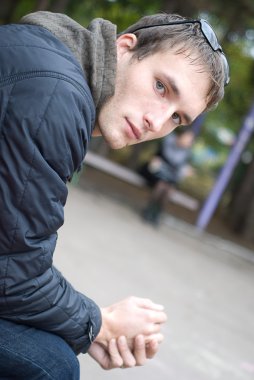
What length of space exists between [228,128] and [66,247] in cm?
1431

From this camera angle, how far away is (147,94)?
6.29 ft

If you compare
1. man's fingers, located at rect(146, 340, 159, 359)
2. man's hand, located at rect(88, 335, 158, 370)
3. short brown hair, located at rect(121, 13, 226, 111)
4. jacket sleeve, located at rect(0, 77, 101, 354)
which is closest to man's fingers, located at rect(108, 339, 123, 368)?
man's hand, located at rect(88, 335, 158, 370)

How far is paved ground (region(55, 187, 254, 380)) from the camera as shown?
3.54 m

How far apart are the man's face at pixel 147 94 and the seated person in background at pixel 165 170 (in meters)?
5.79

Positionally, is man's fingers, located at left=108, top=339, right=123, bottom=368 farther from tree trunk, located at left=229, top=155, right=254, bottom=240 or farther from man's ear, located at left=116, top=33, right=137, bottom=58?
tree trunk, located at left=229, top=155, right=254, bottom=240

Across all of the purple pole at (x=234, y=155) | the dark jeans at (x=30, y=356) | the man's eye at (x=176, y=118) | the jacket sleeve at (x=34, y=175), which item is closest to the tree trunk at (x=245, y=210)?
the purple pole at (x=234, y=155)

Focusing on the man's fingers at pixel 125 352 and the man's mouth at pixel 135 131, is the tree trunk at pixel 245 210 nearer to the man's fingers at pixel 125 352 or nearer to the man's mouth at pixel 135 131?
the man's fingers at pixel 125 352

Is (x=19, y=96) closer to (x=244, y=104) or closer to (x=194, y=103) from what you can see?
(x=194, y=103)

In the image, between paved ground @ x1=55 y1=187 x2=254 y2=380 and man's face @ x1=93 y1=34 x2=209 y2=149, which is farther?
paved ground @ x1=55 y1=187 x2=254 y2=380

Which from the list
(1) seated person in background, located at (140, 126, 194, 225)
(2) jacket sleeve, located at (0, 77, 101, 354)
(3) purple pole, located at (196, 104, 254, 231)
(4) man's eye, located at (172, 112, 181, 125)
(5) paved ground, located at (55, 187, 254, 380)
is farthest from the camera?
(3) purple pole, located at (196, 104, 254, 231)

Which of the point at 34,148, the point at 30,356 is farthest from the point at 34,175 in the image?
the point at 30,356

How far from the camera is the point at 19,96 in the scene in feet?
5.18

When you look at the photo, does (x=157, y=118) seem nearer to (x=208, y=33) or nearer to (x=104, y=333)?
(x=208, y=33)

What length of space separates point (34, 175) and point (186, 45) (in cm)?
70
